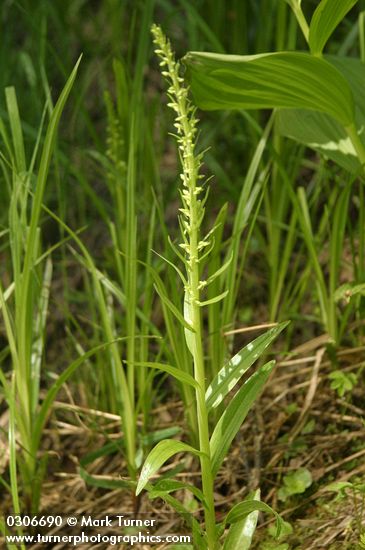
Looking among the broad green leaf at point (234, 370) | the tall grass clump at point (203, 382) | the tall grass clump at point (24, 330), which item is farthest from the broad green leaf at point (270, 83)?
the broad green leaf at point (234, 370)

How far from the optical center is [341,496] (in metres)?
1.32

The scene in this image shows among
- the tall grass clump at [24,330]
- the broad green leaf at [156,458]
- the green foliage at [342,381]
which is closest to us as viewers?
the broad green leaf at [156,458]

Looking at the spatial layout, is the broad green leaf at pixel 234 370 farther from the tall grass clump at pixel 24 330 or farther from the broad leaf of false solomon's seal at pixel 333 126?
the broad leaf of false solomon's seal at pixel 333 126

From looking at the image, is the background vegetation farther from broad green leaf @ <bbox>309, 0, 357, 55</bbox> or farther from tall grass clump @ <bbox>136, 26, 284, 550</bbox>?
broad green leaf @ <bbox>309, 0, 357, 55</bbox>

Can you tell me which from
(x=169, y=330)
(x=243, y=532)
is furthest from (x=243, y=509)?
(x=169, y=330)

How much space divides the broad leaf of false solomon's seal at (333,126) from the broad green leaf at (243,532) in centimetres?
71

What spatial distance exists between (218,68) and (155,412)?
31.4 inches

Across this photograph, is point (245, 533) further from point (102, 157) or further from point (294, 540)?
point (102, 157)

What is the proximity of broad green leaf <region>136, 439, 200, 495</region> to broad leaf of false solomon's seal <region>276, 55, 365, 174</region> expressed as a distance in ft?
2.31

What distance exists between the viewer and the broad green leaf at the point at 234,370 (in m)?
1.23

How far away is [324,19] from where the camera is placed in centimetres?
134

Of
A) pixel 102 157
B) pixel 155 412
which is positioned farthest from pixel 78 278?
pixel 155 412

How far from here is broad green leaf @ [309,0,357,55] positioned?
1312 millimetres

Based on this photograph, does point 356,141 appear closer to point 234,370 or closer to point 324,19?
point 324,19
